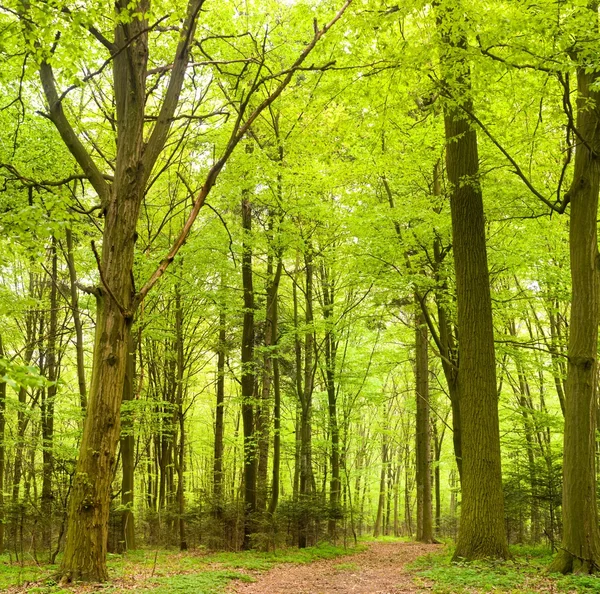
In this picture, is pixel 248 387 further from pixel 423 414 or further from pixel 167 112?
pixel 167 112

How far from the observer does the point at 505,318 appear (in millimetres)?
14297

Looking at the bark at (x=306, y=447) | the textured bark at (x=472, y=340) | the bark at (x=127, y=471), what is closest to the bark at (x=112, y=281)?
the textured bark at (x=472, y=340)

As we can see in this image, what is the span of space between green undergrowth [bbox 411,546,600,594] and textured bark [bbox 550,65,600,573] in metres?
0.56

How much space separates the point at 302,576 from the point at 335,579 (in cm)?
74

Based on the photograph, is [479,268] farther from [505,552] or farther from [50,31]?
[50,31]

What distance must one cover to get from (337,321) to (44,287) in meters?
10.4

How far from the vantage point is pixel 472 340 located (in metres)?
8.46

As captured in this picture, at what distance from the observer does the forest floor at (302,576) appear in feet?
19.0

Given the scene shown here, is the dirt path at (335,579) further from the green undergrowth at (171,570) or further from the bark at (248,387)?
the bark at (248,387)

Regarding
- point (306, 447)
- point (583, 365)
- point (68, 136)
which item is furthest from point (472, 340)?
point (306, 447)

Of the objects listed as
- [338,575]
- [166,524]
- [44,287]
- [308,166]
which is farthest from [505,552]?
[44,287]

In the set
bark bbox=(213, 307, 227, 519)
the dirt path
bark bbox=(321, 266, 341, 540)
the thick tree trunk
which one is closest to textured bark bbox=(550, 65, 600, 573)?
the dirt path

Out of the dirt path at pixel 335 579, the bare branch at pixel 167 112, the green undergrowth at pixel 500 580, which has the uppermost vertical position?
the bare branch at pixel 167 112

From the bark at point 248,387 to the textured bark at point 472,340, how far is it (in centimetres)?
598
